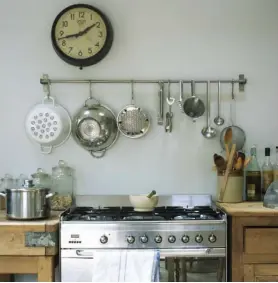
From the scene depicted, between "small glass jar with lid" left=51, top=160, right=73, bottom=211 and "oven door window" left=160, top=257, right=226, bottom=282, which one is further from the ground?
"small glass jar with lid" left=51, top=160, right=73, bottom=211

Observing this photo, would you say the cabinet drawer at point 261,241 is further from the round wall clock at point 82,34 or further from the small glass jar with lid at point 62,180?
the round wall clock at point 82,34

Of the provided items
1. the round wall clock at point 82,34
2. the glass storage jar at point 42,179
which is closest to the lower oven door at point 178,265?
the glass storage jar at point 42,179

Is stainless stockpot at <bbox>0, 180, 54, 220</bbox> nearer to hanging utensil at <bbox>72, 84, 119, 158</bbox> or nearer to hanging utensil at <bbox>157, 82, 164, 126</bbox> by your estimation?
hanging utensil at <bbox>72, 84, 119, 158</bbox>

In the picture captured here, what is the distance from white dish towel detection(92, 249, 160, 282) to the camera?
76.3 inches

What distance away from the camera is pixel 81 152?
115 inches

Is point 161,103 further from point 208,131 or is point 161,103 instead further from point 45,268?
point 45,268

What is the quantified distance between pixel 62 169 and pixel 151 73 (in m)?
0.80

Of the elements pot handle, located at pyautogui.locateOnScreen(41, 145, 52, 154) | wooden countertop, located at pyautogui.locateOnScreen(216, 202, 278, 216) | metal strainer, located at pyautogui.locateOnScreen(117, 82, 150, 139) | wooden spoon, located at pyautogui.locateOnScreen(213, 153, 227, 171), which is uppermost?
metal strainer, located at pyautogui.locateOnScreen(117, 82, 150, 139)

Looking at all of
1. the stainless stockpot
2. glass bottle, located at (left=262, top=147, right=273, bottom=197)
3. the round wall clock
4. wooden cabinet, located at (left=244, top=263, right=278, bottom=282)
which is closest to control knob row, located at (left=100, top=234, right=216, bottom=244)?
wooden cabinet, located at (left=244, top=263, right=278, bottom=282)

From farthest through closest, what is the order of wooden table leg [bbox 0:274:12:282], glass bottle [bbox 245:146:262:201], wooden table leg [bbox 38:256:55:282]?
glass bottle [bbox 245:146:262:201] → wooden table leg [bbox 0:274:12:282] → wooden table leg [bbox 38:256:55:282]

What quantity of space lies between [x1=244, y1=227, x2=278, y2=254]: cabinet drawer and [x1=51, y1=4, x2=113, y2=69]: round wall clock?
136 cm

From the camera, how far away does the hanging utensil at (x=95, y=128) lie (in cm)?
288

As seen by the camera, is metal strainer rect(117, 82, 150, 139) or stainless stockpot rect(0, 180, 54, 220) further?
metal strainer rect(117, 82, 150, 139)

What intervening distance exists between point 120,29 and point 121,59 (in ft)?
0.61
